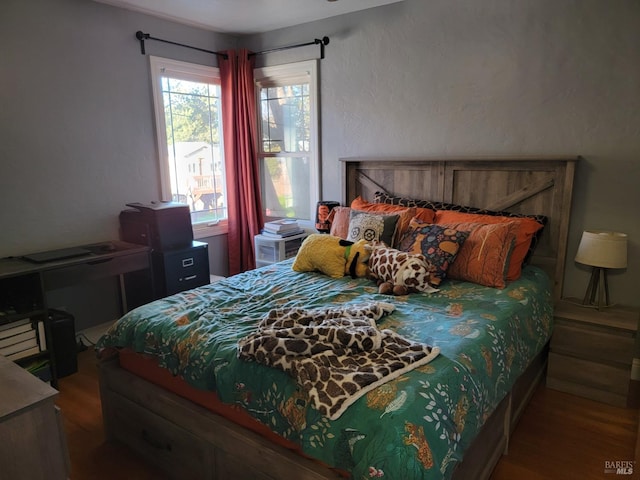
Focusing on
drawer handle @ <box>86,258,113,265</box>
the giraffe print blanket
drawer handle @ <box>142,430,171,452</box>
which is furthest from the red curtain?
the giraffe print blanket

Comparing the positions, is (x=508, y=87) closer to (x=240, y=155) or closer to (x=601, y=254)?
(x=601, y=254)

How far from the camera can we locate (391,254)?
2.46 meters

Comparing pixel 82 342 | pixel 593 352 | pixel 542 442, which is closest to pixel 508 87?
pixel 593 352

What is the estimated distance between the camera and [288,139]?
4039 millimetres

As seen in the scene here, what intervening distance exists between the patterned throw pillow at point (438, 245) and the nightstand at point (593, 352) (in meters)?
0.71

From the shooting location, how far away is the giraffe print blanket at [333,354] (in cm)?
136

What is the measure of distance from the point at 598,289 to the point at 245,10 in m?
3.15

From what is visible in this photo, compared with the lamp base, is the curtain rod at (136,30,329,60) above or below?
above

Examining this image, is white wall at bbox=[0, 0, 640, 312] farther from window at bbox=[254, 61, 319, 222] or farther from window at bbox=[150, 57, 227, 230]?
window at bbox=[254, 61, 319, 222]

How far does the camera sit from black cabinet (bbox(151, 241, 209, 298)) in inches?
125

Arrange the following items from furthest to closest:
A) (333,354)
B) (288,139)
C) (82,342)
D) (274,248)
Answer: (288,139), (274,248), (82,342), (333,354)

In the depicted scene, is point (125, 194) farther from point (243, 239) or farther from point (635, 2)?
point (635, 2)

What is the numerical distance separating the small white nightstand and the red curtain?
27 cm

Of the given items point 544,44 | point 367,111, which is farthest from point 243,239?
point 544,44
